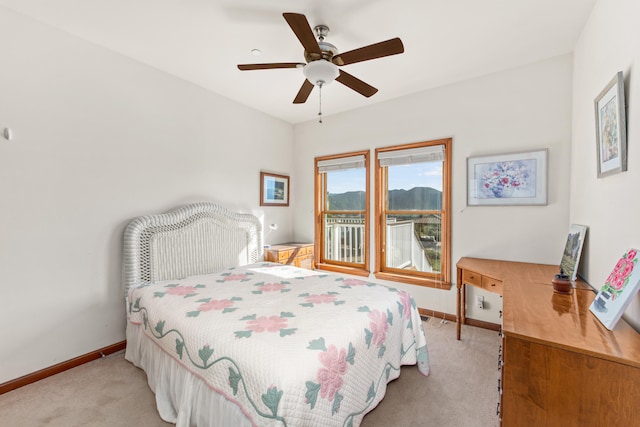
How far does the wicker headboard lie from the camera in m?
2.50

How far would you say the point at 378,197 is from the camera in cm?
369

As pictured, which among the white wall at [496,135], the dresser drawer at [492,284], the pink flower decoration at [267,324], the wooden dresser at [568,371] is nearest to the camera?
the wooden dresser at [568,371]

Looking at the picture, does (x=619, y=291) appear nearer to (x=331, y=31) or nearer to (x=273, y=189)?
(x=331, y=31)

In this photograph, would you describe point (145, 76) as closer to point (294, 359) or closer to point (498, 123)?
point (294, 359)

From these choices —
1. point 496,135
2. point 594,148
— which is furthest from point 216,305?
point 496,135

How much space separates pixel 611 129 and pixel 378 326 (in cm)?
171

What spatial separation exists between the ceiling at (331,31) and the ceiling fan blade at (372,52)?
A: 13.0 inches

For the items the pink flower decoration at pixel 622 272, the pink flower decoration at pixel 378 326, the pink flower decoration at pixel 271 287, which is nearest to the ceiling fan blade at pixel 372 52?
the pink flower decoration at pixel 622 272

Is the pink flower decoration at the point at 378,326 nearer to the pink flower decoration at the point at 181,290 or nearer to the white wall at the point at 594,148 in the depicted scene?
the white wall at the point at 594,148

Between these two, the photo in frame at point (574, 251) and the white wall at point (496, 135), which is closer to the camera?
the photo in frame at point (574, 251)

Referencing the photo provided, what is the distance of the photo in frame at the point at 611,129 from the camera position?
4.58 feet

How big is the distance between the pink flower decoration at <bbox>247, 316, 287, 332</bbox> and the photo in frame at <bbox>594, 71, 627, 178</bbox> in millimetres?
1947

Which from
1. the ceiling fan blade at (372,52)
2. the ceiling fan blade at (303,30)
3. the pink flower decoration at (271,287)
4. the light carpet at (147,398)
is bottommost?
the light carpet at (147,398)

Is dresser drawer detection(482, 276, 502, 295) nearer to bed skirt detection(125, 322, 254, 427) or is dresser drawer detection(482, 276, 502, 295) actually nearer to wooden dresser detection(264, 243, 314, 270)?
bed skirt detection(125, 322, 254, 427)
